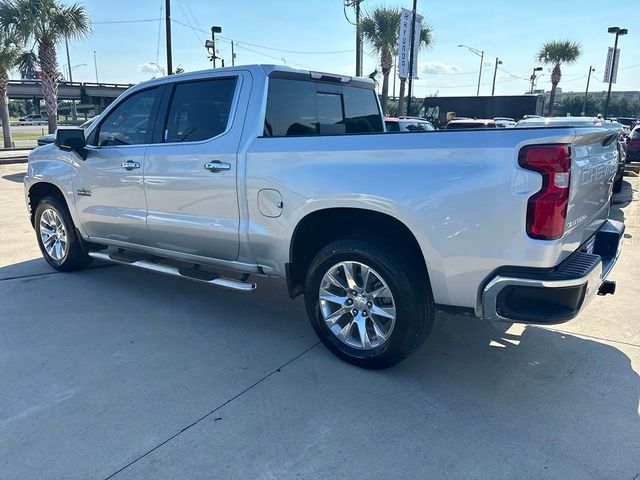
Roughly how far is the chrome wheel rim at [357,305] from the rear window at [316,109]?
48.7 inches

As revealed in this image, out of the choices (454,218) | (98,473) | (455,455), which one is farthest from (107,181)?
(455,455)

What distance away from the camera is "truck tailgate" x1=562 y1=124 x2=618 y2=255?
9.16 ft

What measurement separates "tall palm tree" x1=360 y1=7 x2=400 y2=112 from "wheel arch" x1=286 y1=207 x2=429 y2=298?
26.5 meters

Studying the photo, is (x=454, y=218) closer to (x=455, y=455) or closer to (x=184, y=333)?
(x=455, y=455)

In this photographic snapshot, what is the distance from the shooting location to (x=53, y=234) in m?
5.66

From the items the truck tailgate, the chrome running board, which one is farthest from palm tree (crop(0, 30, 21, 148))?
the truck tailgate

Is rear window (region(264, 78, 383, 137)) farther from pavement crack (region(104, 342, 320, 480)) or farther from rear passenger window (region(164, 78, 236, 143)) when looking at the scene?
pavement crack (region(104, 342, 320, 480))

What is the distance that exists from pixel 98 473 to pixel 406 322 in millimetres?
1829

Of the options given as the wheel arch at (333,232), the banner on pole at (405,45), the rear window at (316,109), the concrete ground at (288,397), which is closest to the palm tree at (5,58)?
the banner on pole at (405,45)

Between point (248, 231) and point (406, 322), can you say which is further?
point (248, 231)

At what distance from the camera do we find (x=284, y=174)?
355 centimetres

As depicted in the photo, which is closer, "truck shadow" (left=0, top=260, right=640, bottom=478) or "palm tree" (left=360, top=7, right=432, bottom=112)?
"truck shadow" (left=0, top=260, right=640, bottom=478)

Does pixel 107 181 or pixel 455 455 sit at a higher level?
pixel 107 181

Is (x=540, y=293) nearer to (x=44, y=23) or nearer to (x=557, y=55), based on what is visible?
(x=44, y=23)
